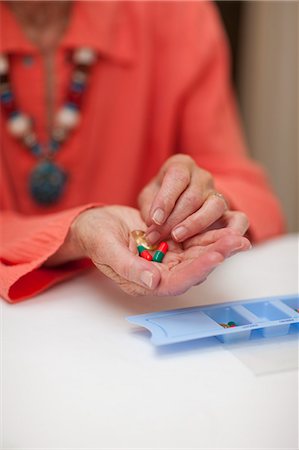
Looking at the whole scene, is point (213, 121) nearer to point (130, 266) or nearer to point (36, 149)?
point (36, 149)

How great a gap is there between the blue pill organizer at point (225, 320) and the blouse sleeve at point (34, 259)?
16 cm

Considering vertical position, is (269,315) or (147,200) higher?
(147,200)

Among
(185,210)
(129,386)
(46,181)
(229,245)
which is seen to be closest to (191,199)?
(185,210)

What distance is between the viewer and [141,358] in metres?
0.56

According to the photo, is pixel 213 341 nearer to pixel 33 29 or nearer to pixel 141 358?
pixel 141 358

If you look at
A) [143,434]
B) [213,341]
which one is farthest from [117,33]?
[143,434]

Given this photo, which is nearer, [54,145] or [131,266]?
[131,266]

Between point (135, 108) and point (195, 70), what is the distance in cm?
15

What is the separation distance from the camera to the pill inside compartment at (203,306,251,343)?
1.94 feet

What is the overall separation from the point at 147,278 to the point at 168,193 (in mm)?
135

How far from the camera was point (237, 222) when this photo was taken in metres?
0.68

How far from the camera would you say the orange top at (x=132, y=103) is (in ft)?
3.54

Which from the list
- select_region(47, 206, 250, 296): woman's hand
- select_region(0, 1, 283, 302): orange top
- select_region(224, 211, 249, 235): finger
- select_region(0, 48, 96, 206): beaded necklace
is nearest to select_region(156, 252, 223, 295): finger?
select_region(47, 206, 250, 296): woman's hand

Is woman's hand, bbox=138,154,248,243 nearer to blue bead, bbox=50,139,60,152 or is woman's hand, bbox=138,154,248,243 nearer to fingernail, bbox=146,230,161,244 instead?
fingernail, bbox=146,230,161,244
